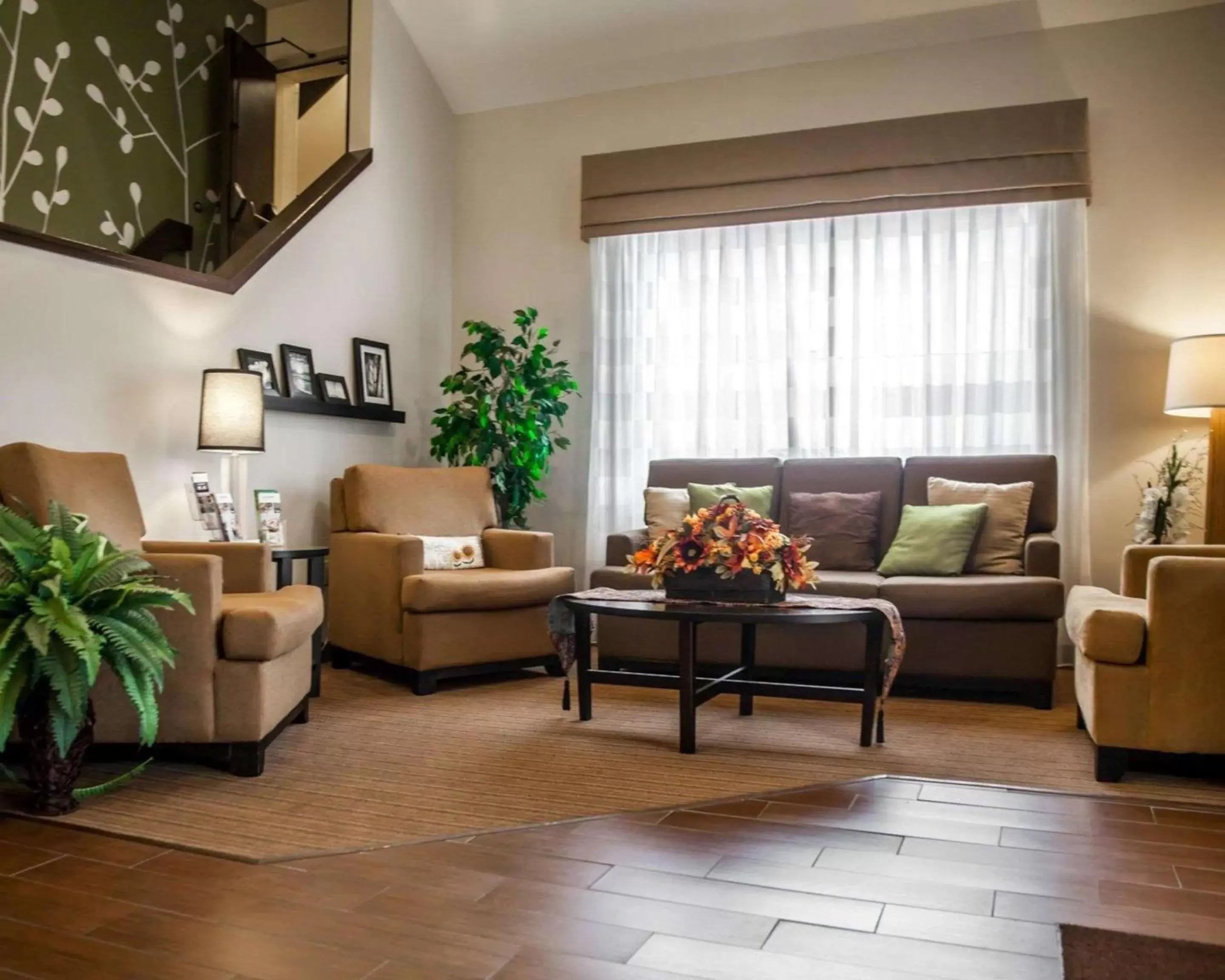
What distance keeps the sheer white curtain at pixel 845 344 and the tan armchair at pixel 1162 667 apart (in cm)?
212

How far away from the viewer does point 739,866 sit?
2348mm

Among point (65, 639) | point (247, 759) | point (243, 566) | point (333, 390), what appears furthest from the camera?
point (333, 390)

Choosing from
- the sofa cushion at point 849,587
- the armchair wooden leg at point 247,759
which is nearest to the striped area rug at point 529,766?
the armchair wooden leg at point 247,759

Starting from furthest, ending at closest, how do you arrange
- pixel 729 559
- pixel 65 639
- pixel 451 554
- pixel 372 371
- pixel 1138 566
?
1. pixel 372 371
2. pixel 451 554
3. pixel 1138 566
4. pixel 729 559
5. pixel 65 639

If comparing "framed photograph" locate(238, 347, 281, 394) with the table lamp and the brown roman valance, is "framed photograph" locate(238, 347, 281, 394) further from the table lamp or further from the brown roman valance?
the table lamp

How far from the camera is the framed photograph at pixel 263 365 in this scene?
4.71 meters

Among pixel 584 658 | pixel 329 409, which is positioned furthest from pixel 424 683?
pixel 329 409

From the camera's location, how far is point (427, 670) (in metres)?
4.29

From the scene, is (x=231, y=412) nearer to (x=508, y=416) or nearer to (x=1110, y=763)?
(x=508, y=416)

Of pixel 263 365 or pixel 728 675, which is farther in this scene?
pixel 263 365

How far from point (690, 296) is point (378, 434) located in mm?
1887

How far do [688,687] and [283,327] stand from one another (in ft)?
9.25

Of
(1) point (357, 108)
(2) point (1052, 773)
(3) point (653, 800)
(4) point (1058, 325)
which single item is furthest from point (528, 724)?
(1) point (357, 108)

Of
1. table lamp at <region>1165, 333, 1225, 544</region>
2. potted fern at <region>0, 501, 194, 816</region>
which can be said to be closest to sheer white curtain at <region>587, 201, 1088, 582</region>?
table lamp at <region>1165, 333, 1225, 544</region>
